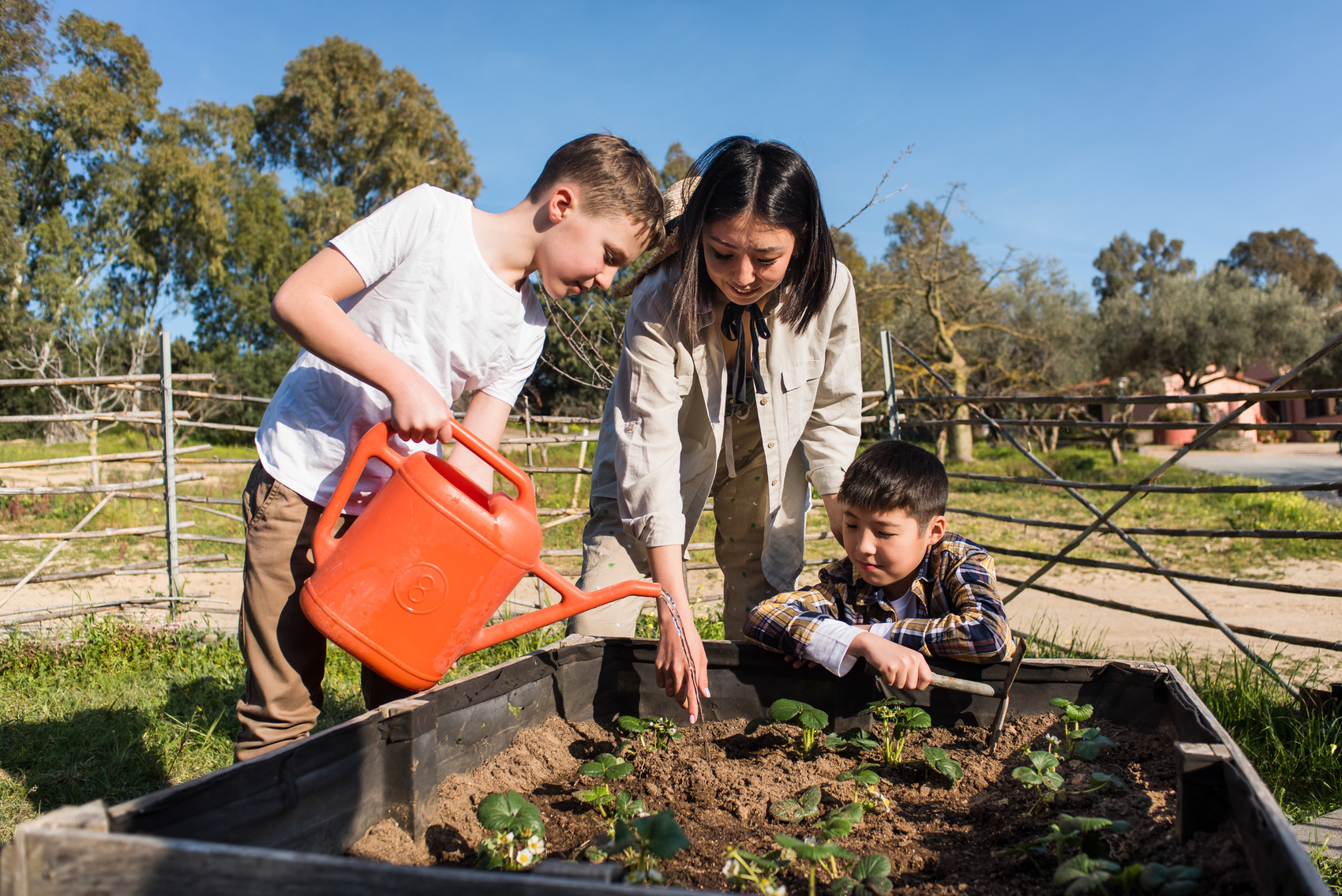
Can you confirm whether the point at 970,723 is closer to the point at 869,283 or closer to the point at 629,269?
the point at 629,269

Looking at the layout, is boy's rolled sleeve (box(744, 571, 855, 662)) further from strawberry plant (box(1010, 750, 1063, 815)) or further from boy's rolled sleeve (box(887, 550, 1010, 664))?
strawberry plant (box(1010, 750, 1063, 815))

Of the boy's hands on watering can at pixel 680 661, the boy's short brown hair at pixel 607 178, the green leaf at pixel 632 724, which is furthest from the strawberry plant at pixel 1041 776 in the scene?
the boy's short brown hair at pixel 607 178

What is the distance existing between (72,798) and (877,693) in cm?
216

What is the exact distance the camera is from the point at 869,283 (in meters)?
16.6

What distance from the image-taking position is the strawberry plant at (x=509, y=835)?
1032 mm

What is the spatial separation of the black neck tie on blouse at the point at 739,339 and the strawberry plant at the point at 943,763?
85 cm

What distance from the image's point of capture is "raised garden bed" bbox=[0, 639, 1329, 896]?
2.15ft

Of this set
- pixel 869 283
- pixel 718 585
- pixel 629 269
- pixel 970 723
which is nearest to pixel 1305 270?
pixel 869 283

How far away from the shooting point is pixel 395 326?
139 centimetres

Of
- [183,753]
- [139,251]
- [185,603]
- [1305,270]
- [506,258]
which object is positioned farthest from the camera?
[1305,270]

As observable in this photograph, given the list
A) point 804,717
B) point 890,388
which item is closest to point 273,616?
point 804,717

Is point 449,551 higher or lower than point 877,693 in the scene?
higher

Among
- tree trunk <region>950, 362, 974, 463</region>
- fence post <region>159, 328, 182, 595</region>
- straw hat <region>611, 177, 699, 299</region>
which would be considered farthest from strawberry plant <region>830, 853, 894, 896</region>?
tree trunk <region>950, 362, 974, 463</region>

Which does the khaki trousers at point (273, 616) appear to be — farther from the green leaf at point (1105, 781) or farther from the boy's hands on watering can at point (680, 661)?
the green leaf at point (1105, 781)
